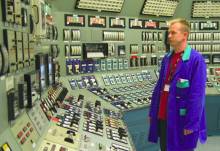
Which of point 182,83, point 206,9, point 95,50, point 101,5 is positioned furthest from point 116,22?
point 182,83

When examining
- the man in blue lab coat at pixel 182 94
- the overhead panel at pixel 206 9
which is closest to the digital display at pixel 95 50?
the man in blue lab coat at pixel 182 94

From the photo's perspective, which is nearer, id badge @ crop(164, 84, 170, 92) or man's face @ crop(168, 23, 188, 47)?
man's face @ crop(168, 23, 188, 47)

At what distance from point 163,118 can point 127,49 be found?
2.42 meters

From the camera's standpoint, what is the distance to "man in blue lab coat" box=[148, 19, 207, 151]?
9.28 ft

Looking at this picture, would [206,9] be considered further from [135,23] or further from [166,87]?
[166,87]

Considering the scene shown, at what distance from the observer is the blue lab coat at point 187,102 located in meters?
2.82

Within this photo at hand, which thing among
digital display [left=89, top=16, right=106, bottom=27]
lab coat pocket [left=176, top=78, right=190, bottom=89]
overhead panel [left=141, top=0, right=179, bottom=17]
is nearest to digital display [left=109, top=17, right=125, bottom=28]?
digital display [left=89, top=16, right=106, bottom=27]

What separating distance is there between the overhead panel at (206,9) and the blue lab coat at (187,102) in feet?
11.2

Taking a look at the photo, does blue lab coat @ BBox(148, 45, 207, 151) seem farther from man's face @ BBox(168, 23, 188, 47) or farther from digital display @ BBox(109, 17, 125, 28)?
digital display @ BBox(109, 17, 125, 28)

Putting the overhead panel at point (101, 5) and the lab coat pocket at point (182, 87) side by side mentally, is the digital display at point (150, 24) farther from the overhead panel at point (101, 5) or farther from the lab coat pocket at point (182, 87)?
the lab coat pocket at point (182, 87)

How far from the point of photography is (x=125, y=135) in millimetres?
2973

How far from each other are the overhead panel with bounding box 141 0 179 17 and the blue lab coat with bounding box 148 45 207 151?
108 inches

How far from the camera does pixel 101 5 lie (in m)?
4.91

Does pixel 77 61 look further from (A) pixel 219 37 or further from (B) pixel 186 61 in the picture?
(A) pixel 219 37
